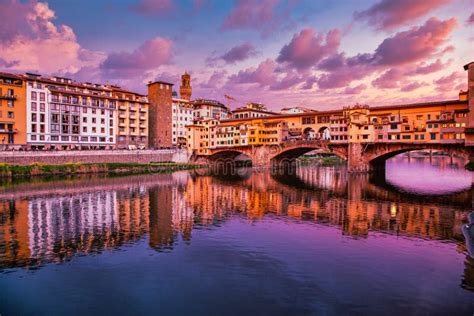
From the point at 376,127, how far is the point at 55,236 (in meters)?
63.4

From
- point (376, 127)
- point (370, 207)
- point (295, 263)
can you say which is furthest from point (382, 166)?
point (295, 263)

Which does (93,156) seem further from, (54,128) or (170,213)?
(170,213)

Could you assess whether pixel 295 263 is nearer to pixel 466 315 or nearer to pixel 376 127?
pixel 466 315

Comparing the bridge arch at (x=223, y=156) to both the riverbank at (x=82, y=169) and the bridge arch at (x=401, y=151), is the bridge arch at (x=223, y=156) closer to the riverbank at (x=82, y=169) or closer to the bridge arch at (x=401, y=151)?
the riverbank at (x=82, y=169)

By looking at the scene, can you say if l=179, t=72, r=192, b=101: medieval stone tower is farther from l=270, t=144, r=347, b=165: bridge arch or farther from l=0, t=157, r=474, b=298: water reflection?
l=0, t=157, r=474, b=298: water reflection

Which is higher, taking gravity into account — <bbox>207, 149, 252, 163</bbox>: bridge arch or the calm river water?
<bbox>207, 149, 252, 163</bbox>: bridge arch

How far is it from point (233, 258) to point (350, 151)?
59.5 meters

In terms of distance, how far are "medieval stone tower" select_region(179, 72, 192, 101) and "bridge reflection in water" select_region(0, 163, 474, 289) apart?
105 meters

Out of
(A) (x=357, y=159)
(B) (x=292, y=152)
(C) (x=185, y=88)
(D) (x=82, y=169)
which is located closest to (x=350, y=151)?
(A) (x=357, y=159)

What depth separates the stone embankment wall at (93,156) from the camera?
226ft

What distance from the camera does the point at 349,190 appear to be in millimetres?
49938

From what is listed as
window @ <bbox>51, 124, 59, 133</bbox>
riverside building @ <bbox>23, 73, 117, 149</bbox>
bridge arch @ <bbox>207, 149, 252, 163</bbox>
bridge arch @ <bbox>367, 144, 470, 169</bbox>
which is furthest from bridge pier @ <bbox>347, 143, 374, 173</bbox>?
window @ <bbox>51, 124, 59, 133</bbox>

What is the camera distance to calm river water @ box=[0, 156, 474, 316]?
1456 centimetres

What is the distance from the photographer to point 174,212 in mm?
34125
